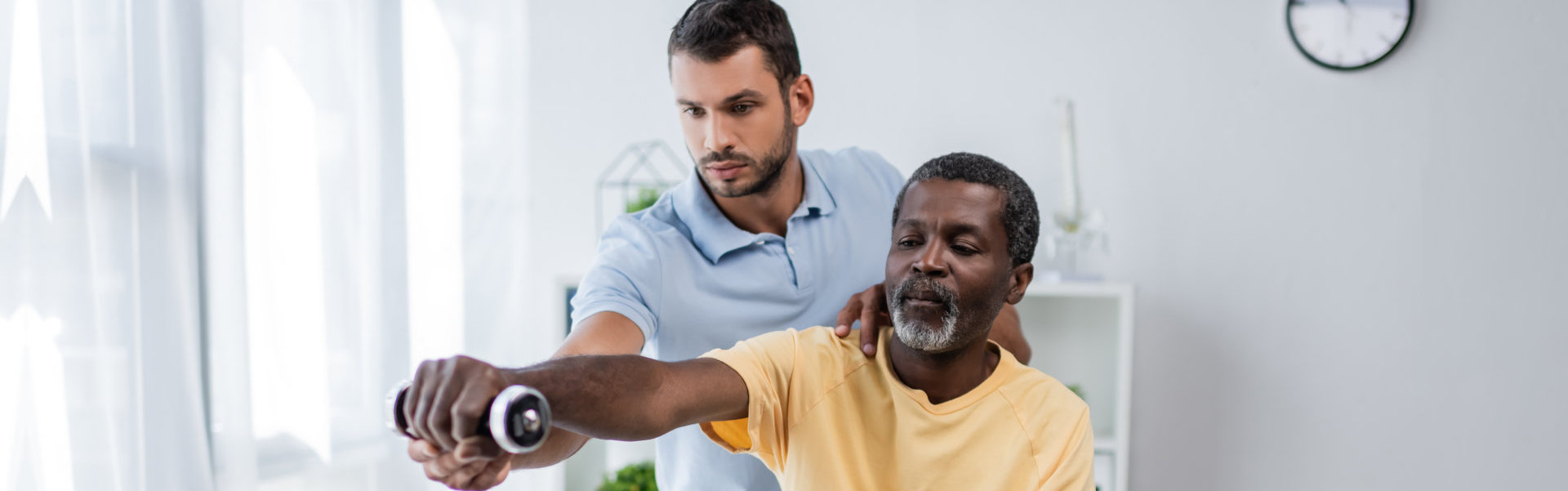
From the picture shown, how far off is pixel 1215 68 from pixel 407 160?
2202 millimetres

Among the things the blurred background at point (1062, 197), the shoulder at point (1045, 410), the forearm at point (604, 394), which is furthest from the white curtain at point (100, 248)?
the shoulder at point (1045, 410)

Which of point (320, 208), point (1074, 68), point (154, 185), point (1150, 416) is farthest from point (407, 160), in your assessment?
point (1150, 416)

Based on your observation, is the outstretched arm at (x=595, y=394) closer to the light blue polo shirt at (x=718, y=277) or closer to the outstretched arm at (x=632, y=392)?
the outstretched arm at (x=632, y=392)

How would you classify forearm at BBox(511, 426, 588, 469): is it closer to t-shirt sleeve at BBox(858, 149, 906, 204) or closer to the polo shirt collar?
the polo shirt collar

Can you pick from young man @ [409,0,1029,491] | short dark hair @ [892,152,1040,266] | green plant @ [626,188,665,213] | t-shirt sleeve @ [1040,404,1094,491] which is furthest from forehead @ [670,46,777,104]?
green plant @ [626,188,665,213]

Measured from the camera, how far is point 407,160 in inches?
97.7

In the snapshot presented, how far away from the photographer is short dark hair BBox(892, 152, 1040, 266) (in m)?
1.32

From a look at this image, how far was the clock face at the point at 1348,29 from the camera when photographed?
2.53 metres

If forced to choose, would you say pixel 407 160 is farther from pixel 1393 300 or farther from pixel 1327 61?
pixel 1393 300

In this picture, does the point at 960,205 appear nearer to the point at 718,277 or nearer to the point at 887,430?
the point at 887,430

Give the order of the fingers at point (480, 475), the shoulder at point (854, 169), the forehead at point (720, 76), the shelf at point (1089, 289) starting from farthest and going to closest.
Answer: the shelf at point (1089, 289) < the shoulder at point (854, 169) < the forehead at point (720, 76) < the fingers at point (480, 475)

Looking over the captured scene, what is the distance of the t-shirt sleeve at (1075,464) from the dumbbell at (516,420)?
0.75m

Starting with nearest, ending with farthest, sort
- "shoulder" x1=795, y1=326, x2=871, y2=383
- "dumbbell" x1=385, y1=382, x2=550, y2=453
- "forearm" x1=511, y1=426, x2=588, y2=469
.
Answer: "dumbbell" x1=385, y1=382, x2=550, y2=453, "forearm" x1=511, y1=426, x2=588, y2=469, "shoulder" x1=795, y1=326, x2=871, y2=383

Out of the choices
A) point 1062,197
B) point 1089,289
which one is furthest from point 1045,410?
point 1062,197
